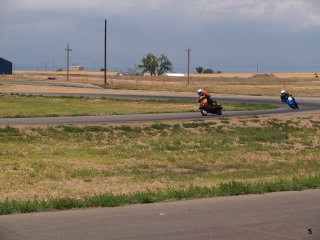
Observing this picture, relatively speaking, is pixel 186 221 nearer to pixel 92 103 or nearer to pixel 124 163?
pixel 124 163

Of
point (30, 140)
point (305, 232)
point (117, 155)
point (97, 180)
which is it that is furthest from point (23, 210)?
point (30, 140)

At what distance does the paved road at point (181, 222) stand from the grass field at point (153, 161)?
32.4 inches

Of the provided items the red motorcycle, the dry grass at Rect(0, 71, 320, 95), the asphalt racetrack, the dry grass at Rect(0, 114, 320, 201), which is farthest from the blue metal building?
the asphalt racetrack

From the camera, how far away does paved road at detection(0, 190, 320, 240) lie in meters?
7.99

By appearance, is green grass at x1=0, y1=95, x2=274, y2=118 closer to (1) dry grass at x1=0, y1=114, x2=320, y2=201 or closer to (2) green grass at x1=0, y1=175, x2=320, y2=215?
(1) dry grass at x1=0, y1=114, x2=320, y2=201

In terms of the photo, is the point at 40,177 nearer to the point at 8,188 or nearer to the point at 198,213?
the point at 8,188

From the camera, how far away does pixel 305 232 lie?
814cm

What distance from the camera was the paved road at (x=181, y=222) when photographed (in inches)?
314

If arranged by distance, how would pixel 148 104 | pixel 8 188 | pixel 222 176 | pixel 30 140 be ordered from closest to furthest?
pixel 8 188 → pixel 222 176 → pixel 30 140 → pixel 148 104

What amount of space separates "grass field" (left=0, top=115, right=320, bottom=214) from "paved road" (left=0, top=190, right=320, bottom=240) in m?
0.82

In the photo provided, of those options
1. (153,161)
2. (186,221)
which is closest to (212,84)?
(153,161)

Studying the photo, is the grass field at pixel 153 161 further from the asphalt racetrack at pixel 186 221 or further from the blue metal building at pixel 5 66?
the blue metal building at pixel 5 66

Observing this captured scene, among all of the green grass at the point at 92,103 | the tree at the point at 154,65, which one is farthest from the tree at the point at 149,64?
the green grass at the point at 92,103

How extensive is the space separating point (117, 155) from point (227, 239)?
14.5m
